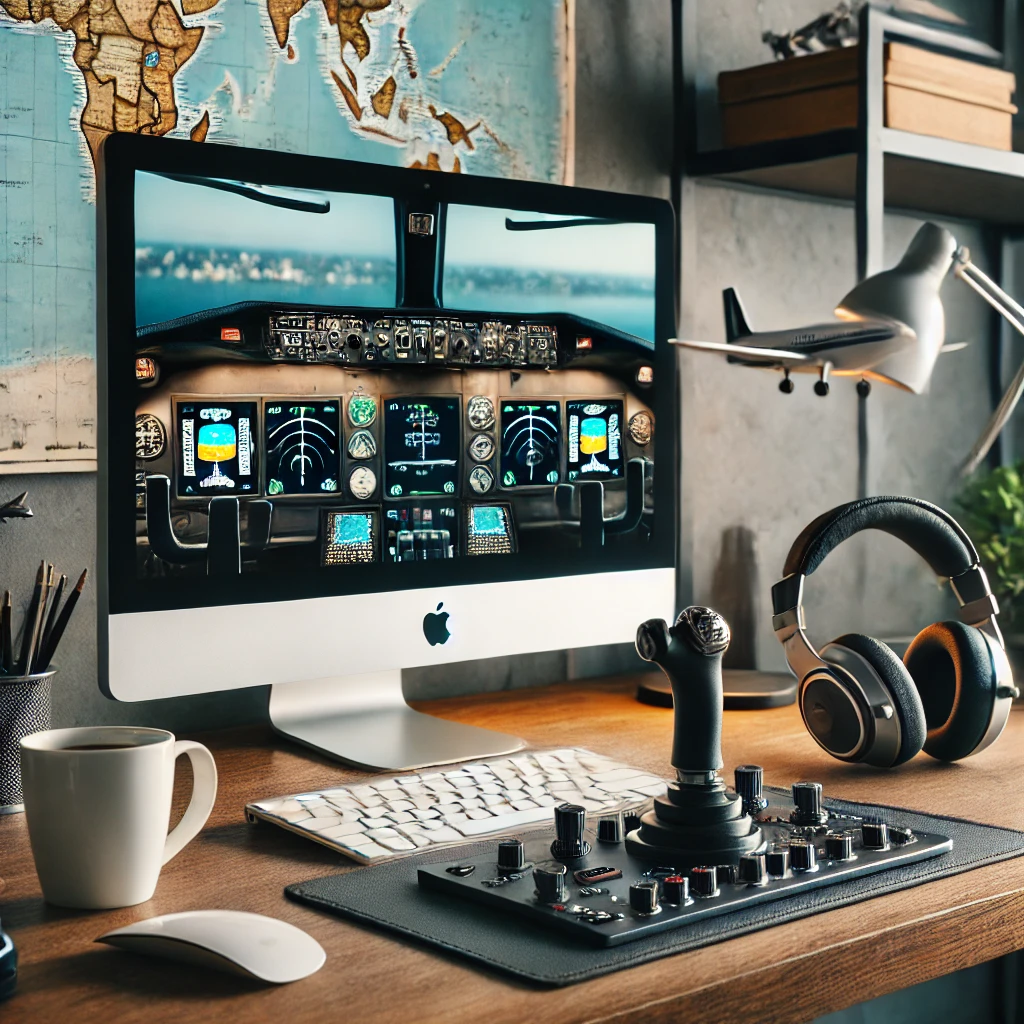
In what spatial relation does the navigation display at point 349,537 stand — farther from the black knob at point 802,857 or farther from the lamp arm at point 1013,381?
the lamp arm at point 1013,381

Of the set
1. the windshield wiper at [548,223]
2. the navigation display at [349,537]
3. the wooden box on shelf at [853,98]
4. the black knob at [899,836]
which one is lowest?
the black knob at [899,836]

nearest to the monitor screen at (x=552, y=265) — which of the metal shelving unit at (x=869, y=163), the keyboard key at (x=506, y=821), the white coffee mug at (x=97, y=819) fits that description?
the metal shelving unit at (x=869, y=163)

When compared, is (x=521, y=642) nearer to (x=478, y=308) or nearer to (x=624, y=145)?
(x=478, y=308)

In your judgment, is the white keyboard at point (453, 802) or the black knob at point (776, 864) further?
the white keyboard at point (453, 802)

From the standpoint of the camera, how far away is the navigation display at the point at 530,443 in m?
1.32

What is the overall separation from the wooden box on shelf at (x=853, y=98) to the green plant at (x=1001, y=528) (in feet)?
1.63

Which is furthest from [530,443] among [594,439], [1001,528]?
[1001,528]

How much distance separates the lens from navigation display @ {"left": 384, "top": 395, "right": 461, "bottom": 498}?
124cm

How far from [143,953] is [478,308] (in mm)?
740

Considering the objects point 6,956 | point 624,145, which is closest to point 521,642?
point 6,956

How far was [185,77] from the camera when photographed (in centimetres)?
142

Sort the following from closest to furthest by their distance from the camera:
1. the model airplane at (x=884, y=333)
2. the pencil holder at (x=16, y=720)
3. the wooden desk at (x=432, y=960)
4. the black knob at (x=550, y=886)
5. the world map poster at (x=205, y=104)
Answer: the wooden desk at (x=432, y=960)
the black knob at (x=550, y=886)
the pencil holder at (x=16, y=720)
the world map poster at (x=205, y=104)
the model airplane at (x=884, y=333)

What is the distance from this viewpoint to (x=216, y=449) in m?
1.13

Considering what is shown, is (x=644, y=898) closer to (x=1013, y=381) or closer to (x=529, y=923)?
(x=529, y=923)
